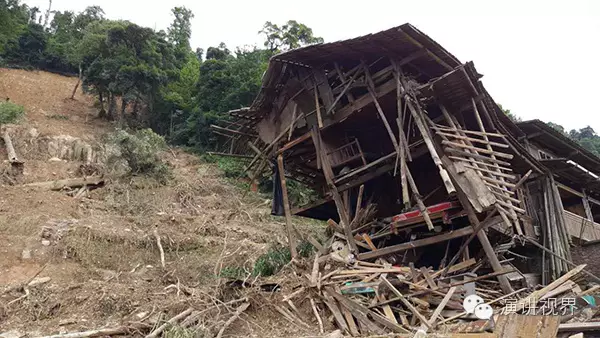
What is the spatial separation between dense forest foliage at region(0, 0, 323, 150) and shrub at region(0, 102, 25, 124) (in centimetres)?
521

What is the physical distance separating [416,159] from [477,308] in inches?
170

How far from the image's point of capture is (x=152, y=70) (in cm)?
2603

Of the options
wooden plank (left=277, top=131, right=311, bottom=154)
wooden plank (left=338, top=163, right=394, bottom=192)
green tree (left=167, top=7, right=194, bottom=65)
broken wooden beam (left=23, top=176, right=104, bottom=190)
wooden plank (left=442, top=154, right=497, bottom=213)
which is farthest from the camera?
green tree (left=167, top=7, right=194, bottom=65)

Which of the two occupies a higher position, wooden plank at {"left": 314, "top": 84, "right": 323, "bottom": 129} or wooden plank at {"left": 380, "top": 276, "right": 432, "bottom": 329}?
wooden plank at {"left": 314, "top": 84, "right": 323, "bottom": 129}

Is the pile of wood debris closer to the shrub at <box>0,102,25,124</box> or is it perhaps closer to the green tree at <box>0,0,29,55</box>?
the shrub at <box>0,102,25,124</box>

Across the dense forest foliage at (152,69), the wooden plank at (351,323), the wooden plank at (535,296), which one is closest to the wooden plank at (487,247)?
the wooden plank at (535,296)

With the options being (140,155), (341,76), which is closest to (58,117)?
(140,155)

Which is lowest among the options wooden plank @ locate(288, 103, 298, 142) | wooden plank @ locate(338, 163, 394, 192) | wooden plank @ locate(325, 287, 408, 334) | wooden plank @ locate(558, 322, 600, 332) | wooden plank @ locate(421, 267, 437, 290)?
wooden plank @ locate(325, 287, 408, 334)

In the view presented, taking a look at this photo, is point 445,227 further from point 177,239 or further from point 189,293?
point 177,239

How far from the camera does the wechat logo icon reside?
5898 millimetres

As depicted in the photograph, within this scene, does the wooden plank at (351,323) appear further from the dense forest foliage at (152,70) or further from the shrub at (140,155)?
the dense forest foliage at (152,70)

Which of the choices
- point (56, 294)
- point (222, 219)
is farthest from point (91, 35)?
point (56, 294)

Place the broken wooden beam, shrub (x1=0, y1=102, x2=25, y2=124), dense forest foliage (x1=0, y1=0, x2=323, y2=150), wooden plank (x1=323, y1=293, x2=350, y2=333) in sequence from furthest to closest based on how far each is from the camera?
1. dense forest foliage (x1=0, y1=0, x2=323, y2=150)
2. shrub (x1=0, y1=102, x2=25, y2=124)
3. the broken wooden beam
4. wooden plank (x1=323, y1=293, x2=350, y2=333)

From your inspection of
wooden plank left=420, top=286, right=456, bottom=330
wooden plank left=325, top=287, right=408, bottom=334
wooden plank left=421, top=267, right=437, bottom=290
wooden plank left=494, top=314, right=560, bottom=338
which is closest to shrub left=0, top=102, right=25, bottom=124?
wooden plank left=325, top=287, right=408, bottom=334
